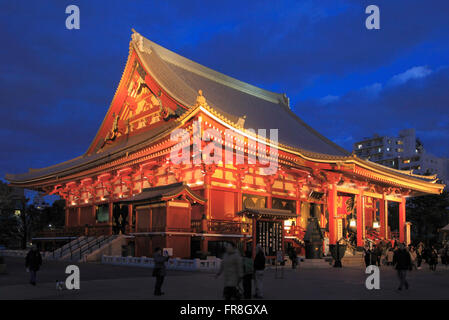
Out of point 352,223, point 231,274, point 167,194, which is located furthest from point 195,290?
point 352,223

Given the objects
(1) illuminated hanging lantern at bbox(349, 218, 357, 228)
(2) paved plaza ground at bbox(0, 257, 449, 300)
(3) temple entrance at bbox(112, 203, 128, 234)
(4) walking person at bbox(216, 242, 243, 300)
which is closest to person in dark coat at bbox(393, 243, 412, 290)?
(2) paved plaza ground at bbox(0, 257, 449, 300)

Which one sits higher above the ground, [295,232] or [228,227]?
[228,227]

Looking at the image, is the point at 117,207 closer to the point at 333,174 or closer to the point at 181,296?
the point at 333,174

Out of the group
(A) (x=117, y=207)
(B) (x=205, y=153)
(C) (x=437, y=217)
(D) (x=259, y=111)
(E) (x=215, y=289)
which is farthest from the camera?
(C) (x=437, y=217)

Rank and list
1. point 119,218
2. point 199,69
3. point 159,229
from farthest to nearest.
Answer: point 199,69 < point 119,218 < point 159,229

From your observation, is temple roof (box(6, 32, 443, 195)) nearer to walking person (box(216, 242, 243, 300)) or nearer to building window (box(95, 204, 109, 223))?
building window (box(95, 204, 109, 223))

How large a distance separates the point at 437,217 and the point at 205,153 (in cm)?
4443

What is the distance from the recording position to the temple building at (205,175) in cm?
2712

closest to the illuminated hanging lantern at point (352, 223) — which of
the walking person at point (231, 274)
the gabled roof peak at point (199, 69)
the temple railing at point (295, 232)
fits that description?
the temple railing at point (295, 232)

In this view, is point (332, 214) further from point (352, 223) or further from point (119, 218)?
point (119, 218)

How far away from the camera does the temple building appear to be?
89.0 feet

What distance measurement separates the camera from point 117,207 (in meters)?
38.6

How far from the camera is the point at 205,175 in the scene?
30.1 metres

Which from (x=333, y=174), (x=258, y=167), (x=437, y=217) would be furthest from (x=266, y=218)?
(x=437, y=217)
